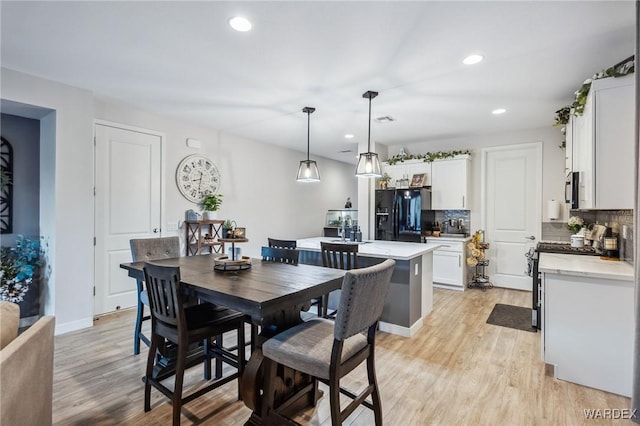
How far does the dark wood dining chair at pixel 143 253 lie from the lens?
9.08 feet

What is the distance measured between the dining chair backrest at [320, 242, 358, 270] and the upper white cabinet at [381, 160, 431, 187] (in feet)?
10.5

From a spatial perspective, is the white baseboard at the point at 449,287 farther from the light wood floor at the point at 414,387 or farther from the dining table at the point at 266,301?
the dining table at the point at 266,301

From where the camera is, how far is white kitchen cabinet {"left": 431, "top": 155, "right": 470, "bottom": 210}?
5289 millimetres

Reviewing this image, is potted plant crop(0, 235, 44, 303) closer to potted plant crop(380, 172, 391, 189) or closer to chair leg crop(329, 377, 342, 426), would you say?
chair leg crop(329, 377, 342, 426)

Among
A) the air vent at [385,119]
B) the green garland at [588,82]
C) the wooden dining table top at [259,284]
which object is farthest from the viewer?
the air vent at [385,119]

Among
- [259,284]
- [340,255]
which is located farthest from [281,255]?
[259,284]

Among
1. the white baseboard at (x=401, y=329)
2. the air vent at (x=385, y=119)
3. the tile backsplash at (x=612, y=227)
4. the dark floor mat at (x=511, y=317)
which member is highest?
the air vent at (x=385, y=119)

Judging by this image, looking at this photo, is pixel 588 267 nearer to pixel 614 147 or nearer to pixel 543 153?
pixel 614 147

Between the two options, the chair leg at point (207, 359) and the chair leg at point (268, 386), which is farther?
the chair leg at point (207, 359)

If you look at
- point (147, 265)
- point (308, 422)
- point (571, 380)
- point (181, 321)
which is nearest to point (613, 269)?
point (571, 380)

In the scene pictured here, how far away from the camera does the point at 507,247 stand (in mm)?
5180

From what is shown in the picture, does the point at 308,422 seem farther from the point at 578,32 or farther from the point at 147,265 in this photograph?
the point at 578,32

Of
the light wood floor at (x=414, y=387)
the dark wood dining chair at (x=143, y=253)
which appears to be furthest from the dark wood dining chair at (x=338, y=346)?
the dark wood dining chair at (x=143, y=253)

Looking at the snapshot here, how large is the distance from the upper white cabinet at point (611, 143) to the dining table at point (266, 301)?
7.10ft
